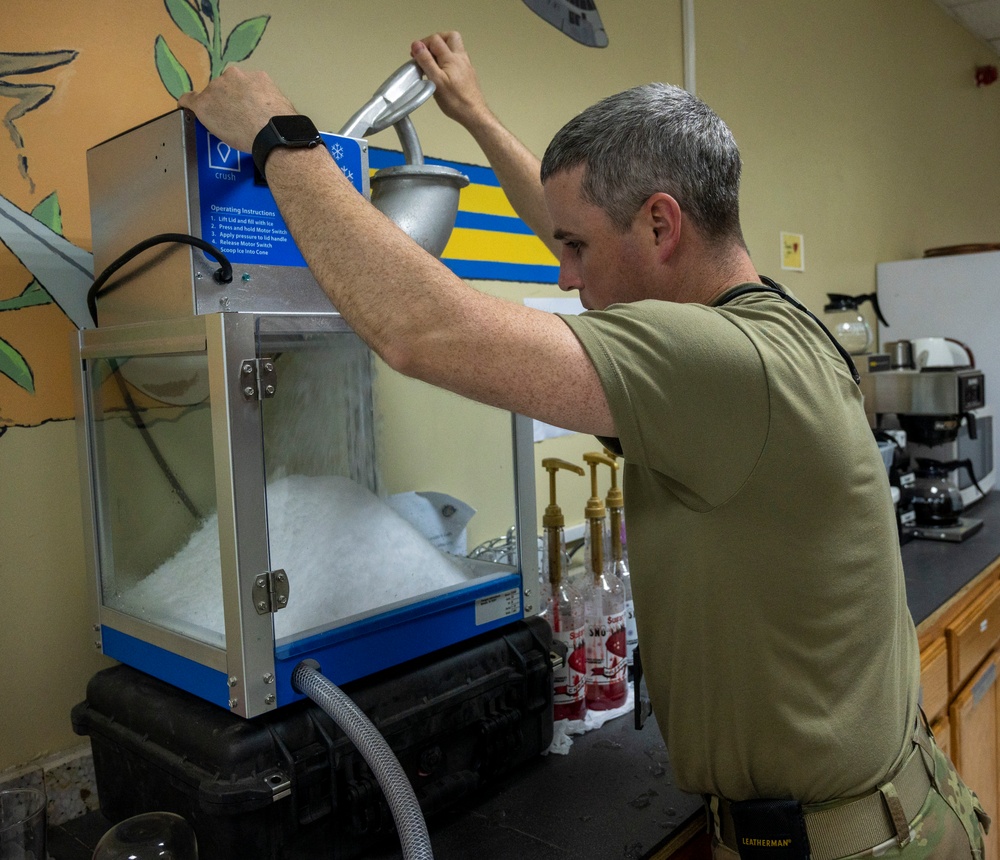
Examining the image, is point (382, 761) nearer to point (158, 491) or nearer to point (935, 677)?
point (158, 491)

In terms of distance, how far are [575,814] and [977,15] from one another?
4536 mm

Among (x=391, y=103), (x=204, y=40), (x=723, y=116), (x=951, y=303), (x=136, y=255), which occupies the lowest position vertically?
(x=951, y=303)

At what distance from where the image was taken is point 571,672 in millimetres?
1350

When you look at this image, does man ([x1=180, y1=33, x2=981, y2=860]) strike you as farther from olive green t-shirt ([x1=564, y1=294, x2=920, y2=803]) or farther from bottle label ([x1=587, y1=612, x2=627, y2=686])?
bottle label ([x1=587, y1=612, x2=627, y2=686])

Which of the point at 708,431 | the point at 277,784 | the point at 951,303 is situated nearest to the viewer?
the point at 708,431

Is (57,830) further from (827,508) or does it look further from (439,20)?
(439,20)

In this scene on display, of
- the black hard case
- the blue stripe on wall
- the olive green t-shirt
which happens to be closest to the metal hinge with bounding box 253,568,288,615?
the black hard case

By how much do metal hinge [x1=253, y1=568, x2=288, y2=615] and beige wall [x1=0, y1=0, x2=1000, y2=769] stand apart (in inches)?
18.1

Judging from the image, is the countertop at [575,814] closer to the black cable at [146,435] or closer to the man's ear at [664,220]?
the black cable at [146,435]

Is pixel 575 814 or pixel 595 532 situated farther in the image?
pixel 595 532

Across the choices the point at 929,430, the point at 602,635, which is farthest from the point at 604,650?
the point at 929,430

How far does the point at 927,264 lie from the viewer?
3.49 meters

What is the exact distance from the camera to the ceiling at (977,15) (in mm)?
3949

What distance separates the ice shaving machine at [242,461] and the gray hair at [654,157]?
312 millimetres
